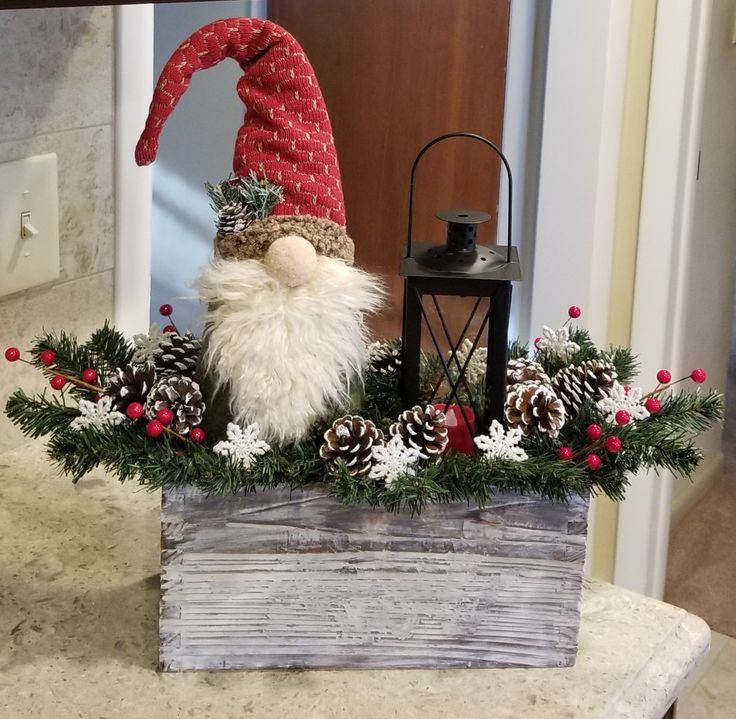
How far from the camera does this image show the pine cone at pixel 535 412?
27.3 inches

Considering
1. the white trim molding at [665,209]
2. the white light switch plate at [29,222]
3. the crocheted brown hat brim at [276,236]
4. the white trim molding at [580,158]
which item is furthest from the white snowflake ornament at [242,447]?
the white trim molding at [580,158]

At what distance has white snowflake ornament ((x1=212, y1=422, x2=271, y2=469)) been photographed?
66 cm

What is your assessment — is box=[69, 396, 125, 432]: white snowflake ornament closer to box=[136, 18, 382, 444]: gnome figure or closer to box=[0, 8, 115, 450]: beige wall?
box=[136, 18, 382, 444]: gnome figure

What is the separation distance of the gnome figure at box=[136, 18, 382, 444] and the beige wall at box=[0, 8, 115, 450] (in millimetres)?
298

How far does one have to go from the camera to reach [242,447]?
66 centimetres

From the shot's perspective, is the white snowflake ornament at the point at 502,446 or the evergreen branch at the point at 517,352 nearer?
the white snowflake ornament at the point at 502,446

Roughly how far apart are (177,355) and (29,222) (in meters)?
0.28

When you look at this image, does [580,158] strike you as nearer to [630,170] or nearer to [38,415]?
[630,170]

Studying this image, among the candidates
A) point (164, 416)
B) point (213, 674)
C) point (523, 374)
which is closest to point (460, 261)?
point (523, 374)

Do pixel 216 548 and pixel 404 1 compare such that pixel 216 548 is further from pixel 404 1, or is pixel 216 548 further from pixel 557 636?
pixel 404 1

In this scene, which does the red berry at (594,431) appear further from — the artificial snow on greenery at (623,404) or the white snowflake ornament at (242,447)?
the white snowflake ornament at (242,447)

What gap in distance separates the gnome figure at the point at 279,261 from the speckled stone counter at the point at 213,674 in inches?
6.7

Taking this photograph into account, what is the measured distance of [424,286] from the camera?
2.29ft

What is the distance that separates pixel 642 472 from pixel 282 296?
1.44 meters
